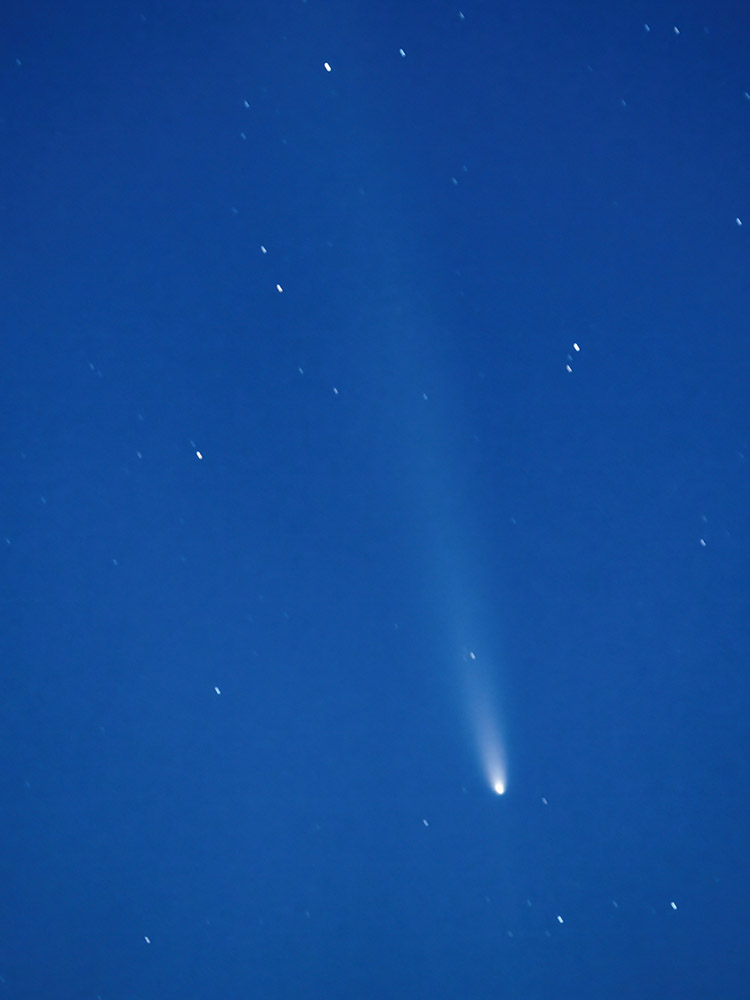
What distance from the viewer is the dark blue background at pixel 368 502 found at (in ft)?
5.67

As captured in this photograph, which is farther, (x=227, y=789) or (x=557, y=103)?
(x=227, y=789)

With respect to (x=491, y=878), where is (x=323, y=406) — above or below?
above

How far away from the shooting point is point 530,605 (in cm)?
177

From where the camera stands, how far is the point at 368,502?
5.91ft

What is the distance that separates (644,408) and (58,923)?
1.53m

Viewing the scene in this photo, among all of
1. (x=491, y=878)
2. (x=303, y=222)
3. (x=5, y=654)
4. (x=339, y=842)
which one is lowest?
(x=491, y=878)

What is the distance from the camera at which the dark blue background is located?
1729 mm

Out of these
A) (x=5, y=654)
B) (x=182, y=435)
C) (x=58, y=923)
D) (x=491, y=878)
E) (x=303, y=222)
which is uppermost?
(x=303, y=222)

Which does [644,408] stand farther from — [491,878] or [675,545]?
[491,878]

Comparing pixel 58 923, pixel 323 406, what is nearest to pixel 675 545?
pixel 323 406

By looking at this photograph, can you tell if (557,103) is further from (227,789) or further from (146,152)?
(227,789)

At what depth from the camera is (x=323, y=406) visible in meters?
1.80

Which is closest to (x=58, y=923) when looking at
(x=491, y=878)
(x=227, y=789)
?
(x=227, y=789)

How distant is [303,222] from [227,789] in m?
1.11
